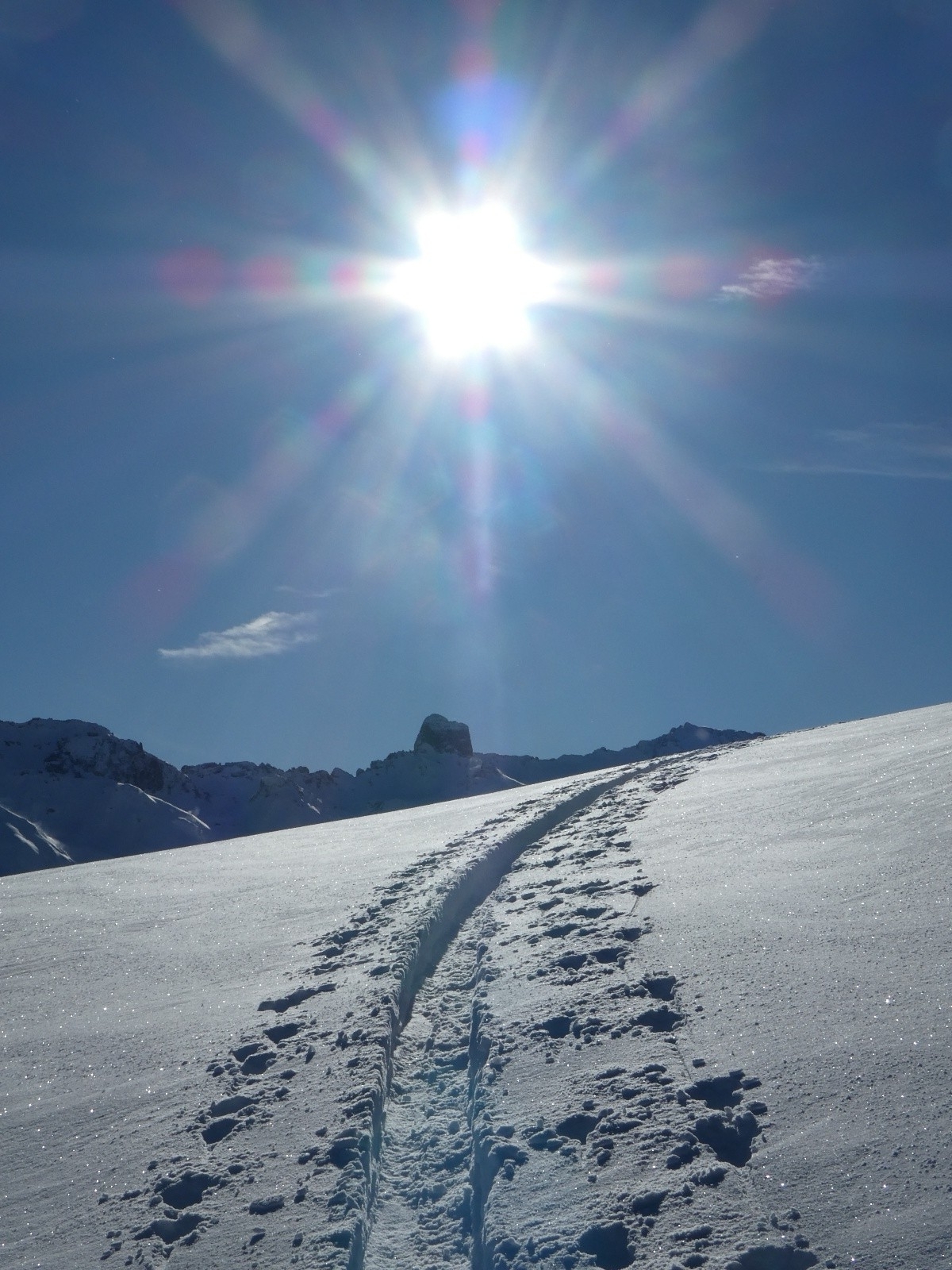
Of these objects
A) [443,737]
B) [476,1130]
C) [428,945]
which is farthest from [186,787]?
[476,1130]

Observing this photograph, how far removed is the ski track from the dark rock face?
146ft

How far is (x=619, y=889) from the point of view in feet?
18.1

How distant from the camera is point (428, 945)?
5270mm

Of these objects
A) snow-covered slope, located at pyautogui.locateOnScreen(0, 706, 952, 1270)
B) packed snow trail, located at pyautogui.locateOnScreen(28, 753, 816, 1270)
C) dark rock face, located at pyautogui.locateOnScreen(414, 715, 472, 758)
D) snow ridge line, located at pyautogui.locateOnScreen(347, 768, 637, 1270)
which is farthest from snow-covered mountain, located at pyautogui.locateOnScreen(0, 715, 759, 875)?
packed snow trail, located at pyautogui.locateOnScreen(28, 753, 816, 1270)

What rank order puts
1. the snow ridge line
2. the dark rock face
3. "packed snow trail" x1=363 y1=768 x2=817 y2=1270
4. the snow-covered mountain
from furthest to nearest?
the dark rock face
the snow-covered mountain
the snow ridge line
"packed snow trail" x1=363 y1=768 x2=817 y2=1270

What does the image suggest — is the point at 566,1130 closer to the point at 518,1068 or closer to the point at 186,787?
the point at 518,1068

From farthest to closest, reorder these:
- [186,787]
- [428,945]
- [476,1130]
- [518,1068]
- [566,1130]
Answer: [186,787], [428,945], [518,1068], [476,1130], [566,1130]

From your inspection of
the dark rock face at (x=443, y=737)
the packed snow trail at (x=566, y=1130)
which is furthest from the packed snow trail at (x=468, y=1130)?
the dark rock face at (x=443, y=737)

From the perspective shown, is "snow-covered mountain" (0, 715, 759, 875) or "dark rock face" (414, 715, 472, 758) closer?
"snow-covered mountain" (0, 715, 759, 875)

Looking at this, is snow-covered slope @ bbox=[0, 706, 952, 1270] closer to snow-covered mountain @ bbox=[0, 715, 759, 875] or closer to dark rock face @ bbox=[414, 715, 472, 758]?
snow-covered mountain @ bbox=[0, 715, 759, 875]

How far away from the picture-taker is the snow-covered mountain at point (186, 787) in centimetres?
3050

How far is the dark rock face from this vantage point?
4982 cm

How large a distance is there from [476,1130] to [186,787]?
4506 centimetres

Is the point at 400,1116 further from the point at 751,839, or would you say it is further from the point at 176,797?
the point at 176,797
